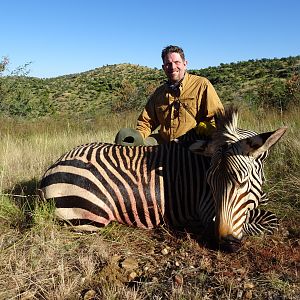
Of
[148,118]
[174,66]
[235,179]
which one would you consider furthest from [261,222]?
[148,118]

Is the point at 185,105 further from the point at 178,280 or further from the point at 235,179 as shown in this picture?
the point at 178,280

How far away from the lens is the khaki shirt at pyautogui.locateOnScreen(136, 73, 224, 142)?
3.76 meters

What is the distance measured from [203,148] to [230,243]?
2.37 feet

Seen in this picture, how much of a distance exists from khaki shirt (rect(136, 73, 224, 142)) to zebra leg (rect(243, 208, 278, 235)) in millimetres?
1160

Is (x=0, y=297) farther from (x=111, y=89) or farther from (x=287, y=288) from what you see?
(x=111, y=89)

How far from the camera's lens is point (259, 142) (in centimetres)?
239

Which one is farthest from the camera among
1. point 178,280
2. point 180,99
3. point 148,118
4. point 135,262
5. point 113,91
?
point 113,91

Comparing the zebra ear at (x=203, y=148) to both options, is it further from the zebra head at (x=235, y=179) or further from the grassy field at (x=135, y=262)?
the grassy field at (x=135, y=262)

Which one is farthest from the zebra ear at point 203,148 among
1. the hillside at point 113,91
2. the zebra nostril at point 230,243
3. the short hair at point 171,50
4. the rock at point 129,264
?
the hillside at point 113,91

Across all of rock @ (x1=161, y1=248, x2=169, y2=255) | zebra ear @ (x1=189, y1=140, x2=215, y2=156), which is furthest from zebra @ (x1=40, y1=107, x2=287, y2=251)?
rock @ (x1=161, y1=248, x2=169, y2=255)

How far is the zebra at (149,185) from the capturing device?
2670mm

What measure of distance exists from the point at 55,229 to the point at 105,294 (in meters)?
0.88

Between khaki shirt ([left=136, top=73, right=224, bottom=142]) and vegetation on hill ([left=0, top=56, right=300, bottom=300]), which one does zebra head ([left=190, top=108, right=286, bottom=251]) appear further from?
khaki shirt ([left=136, top=73, right=224, bottom=142])

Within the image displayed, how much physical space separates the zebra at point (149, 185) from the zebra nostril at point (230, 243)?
0.71 feet
